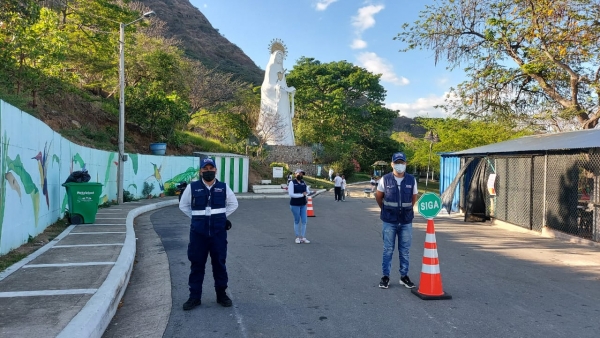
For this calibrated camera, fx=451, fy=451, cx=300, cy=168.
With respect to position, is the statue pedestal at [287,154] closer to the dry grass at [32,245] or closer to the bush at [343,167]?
the bush at [343,167]

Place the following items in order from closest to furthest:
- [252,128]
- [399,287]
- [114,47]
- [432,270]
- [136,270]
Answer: [432,270] → [399,287] → [136,270] → [114,47] → [252,128]

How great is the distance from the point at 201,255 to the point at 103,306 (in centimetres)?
112

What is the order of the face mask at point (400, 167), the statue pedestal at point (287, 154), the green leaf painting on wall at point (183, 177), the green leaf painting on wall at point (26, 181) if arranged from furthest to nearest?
1. the statue pedestal at point (287, 154)
2. the green leaf painting on wall at point (183, 177)
3. the green leaf painting on wall at point (26, 181)
4. the face mask at point (400, 167)

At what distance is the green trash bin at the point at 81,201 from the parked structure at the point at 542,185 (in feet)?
37.6

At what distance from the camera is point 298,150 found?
4462 cm

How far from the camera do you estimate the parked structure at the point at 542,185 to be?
36.3 feet

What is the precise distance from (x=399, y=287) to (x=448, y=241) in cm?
523

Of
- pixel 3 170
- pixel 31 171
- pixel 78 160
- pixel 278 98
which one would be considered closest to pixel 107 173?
pixel 78 160

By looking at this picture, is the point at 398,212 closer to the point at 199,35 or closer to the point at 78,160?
the point at 78,160

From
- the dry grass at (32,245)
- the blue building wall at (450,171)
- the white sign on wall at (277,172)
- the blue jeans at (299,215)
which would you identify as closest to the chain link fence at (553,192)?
the blue building wall at (450,171)

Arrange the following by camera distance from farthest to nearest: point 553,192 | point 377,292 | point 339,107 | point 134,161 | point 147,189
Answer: point 339,107, point 147,189, point 134,161, point 553,192, point 377,292

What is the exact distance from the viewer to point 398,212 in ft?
19.9

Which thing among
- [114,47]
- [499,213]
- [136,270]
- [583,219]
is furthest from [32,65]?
[583,219]

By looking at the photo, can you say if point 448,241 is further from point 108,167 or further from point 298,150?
point 298,150
